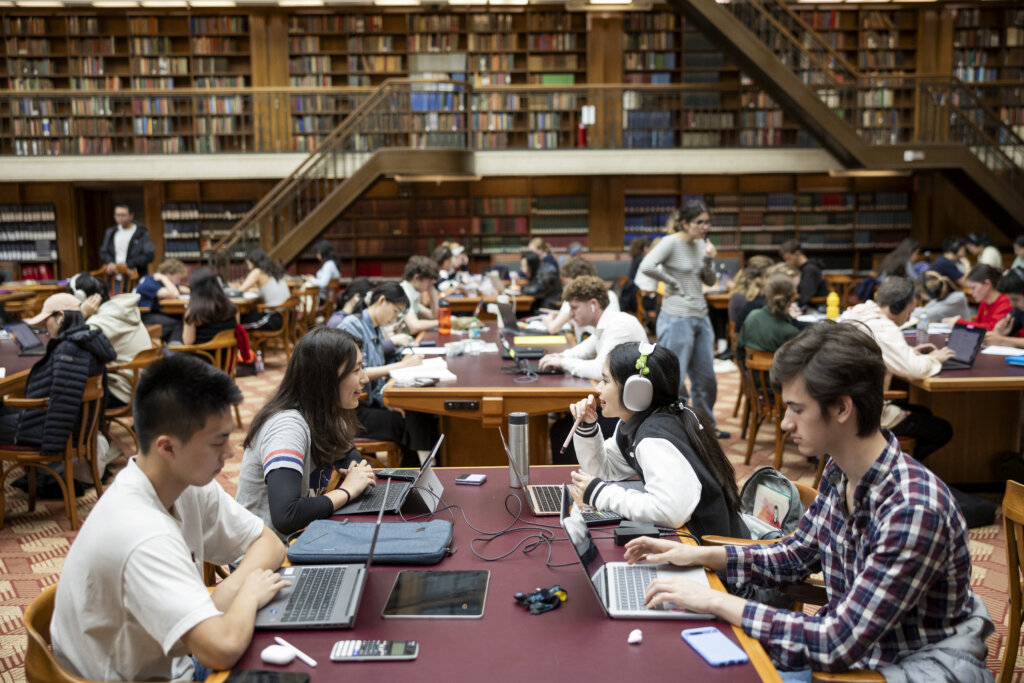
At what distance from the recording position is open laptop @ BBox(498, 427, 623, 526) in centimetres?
227

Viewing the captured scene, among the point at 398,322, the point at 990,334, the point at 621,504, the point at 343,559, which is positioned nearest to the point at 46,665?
the point at 343,559

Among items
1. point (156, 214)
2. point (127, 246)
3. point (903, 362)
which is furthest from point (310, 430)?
point (156, 214)

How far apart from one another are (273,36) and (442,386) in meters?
10.0

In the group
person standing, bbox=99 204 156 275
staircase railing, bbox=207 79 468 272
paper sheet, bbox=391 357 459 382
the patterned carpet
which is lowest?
the patterned carpet

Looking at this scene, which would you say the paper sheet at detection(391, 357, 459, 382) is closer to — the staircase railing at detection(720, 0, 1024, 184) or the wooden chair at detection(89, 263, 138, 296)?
the wooden chair at detection(89, 263, 138, 296)

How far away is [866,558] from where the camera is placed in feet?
5.59

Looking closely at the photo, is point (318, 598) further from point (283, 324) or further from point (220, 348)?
point (283, 324)

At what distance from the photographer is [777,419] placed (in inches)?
193

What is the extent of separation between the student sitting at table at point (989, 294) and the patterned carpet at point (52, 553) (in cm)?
153

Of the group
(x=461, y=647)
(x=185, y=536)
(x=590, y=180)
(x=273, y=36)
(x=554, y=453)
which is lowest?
(x=554, y=453)

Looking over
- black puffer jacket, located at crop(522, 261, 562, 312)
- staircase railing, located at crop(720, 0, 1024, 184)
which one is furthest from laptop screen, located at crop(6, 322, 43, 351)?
staircase railing, located at crop(720, 0, 1024, 184)

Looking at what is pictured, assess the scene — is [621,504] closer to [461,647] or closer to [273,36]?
[461,647]

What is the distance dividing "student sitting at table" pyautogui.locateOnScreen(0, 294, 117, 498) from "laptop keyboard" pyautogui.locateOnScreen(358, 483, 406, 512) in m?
2.30

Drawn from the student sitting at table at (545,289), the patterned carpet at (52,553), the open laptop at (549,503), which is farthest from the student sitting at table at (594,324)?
the student sitting at table at (545,289)
